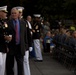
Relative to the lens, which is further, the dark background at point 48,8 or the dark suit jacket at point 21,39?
the dark background at point 48,8

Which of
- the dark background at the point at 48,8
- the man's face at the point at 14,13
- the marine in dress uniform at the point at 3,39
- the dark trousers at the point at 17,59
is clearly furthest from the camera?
the dark background at the point at 48,8

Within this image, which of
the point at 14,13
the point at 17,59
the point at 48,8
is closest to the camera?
the point at 14,13

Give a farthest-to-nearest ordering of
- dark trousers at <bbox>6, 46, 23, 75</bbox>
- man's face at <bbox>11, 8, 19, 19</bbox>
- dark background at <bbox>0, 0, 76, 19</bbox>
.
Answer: dark background at <bbox>0, 0, 76, 19</bbox> < dark trousers at <bbox>6, 46, 23, 75</bbox> < man's face at <bbox>11, 8, 19, 19</bbox>

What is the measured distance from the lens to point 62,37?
57.5ft

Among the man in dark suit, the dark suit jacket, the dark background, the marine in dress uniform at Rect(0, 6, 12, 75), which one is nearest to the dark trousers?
the man in dark suit

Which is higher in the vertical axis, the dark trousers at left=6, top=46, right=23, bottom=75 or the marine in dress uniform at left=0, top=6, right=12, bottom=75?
the marine in dress uniform at left=0, top=6, right=12, bottom=75

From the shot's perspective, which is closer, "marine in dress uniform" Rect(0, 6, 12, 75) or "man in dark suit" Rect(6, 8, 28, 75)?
"marine in dress uniform" Rect(0, 6, 12, 75)

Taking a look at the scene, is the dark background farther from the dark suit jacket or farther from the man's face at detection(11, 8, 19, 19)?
the man's face at detection(11, 8, 19, 19)

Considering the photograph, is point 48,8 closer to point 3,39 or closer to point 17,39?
point 17,39

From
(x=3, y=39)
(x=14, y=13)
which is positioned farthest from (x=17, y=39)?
(x=3, y=39)

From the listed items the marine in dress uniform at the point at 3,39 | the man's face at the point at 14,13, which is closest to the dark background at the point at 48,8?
the man's face at the point at 14,13

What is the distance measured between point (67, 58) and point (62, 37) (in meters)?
2.09

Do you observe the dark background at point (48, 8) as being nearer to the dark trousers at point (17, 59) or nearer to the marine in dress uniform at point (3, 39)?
the dark trousers at point (17, 59)

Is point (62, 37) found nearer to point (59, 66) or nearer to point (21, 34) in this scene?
point (59, 66)
